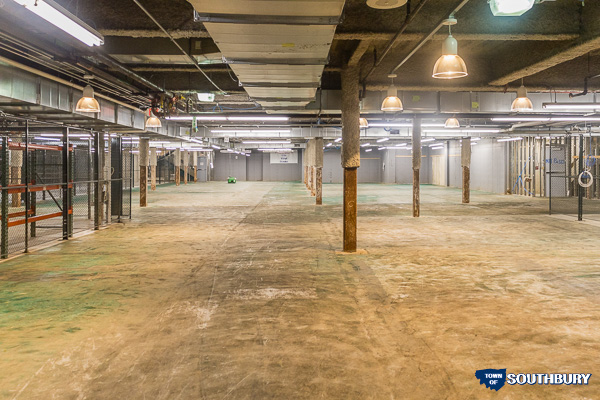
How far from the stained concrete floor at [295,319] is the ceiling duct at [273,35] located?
3.12 metres

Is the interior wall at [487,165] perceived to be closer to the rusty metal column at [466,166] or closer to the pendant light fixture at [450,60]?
the rusty metal column at [466,166]

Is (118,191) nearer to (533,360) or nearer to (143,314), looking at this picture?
(143,314)

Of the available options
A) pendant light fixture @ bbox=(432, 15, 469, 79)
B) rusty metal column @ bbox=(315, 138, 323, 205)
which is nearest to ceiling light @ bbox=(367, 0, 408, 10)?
pendant light fixture @ bbox=(432, 15, 469, 79)

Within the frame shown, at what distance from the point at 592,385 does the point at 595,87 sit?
31.2 feet

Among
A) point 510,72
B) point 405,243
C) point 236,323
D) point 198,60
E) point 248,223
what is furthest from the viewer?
point 248,223

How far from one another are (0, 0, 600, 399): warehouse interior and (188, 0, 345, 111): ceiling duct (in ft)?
0.09

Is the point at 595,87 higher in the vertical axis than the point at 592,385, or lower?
higher

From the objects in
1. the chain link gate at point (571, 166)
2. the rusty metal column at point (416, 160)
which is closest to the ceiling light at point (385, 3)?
the rusty metal column at point (416, 160)

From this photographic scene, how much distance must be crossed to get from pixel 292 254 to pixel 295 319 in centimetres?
368

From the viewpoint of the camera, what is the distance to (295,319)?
4.75 m

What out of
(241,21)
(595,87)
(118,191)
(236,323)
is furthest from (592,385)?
(118,191)

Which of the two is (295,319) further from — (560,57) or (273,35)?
(560,57)

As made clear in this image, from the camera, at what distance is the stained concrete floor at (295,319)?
11.0ft

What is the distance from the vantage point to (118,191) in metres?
13.7
